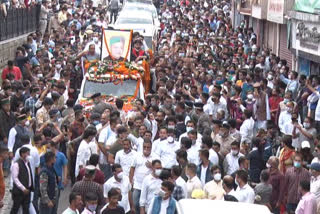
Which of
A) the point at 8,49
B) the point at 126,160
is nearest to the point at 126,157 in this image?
the point at 126,160

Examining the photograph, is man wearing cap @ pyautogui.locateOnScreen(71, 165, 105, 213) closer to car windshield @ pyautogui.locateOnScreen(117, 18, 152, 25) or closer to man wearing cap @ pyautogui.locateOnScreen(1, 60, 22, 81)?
man wearing cap @ pyautogui.locateOnScreen(1, 60, 22, 81)

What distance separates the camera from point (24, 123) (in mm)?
18094

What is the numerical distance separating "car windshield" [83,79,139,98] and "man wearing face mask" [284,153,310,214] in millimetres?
8112

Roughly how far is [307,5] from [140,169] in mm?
13020

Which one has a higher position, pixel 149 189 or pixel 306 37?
pixel 306 37

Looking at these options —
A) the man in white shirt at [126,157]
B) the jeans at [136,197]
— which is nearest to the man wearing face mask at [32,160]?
the man in white shirt at [126,157]

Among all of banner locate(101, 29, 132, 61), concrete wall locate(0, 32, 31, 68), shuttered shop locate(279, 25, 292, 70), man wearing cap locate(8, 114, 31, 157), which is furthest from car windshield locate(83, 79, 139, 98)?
shuttered shop locate(279, 25, 292, 70)

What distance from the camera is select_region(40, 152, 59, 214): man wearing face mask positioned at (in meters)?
15.1

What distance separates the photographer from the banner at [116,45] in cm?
2575

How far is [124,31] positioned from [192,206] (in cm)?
1525

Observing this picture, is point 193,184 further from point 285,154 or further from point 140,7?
point 140,7

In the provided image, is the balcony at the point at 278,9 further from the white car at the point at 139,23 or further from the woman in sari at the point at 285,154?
the woman in sari at the point at 285,154

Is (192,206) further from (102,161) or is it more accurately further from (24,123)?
(24,123)

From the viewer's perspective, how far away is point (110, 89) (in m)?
23.3
